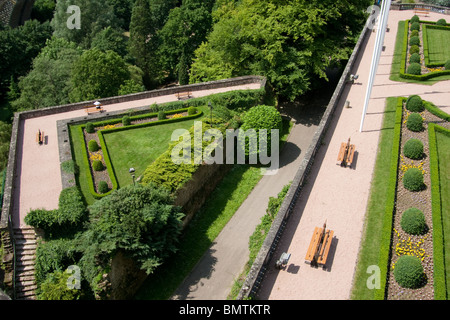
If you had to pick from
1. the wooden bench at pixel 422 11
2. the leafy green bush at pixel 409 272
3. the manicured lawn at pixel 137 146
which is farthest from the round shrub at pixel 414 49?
the leafy green bush at pixel 409 272

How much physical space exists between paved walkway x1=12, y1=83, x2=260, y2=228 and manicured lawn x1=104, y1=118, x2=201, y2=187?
3641 mm

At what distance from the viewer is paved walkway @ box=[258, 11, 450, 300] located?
628 inches

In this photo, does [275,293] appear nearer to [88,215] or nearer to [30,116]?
[88,215]

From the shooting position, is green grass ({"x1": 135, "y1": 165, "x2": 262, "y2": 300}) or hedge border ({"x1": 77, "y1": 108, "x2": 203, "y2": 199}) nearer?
green grass ({"x1": 135, "y1": 165, "x2": 262, "y2": 300})

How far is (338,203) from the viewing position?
64.8ft

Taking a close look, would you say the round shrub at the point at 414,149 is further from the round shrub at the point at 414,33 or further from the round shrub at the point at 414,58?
the round shrub at the point at 414,33

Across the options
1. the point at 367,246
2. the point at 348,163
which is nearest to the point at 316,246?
the point at 367,246

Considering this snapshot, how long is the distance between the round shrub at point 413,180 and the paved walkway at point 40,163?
16.9 metres

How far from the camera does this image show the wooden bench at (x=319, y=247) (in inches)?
650

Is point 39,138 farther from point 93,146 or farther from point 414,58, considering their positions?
point 414,58

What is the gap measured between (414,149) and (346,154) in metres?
3.92

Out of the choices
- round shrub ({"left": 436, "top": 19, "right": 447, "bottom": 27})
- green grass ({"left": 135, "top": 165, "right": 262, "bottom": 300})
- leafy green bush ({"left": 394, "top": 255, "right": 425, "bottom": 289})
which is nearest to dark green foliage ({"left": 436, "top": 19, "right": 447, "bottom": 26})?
round shrub ({"left": 436, "top": 19, "right": 447, "bottom": 27})

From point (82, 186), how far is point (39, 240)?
441 cm

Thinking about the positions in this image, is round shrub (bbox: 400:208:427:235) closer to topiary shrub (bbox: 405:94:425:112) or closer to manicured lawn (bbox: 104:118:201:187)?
topiary shrub (bbox: 405:94:425:112)
